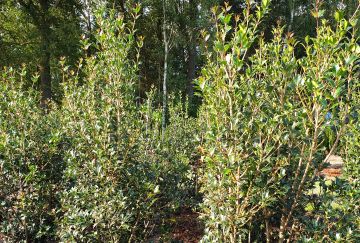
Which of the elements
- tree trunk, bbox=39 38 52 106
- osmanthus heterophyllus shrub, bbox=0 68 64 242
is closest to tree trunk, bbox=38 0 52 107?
tree trunk, bbox=39 38 52 106

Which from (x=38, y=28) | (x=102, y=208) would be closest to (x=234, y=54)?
(x=102, y=208)

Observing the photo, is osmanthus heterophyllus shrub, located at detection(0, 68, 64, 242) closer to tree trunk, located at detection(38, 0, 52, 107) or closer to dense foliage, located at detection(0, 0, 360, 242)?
dense foliage, located at detection(0, 0, 360, 242)

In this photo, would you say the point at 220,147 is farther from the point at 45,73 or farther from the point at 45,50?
the point at 45,73

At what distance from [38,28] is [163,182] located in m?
15.3

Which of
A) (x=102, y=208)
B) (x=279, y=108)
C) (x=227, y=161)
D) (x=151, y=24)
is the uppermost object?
(x=151, y=24)

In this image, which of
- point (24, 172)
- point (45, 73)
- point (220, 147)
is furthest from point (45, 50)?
point (220, 147)

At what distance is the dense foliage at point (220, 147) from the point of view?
7.62 feet

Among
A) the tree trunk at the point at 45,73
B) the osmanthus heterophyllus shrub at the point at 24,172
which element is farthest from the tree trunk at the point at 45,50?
the osmanthus heterophyllus shrub at the point at 24,172

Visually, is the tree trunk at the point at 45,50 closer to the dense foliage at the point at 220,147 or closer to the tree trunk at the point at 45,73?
the tree trunk at the point at 45,73

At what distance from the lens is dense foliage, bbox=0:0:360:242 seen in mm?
2322

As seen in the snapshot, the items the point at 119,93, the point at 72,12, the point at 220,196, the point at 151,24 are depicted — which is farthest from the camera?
the point at 151,24

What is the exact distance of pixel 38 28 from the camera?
16.3 m

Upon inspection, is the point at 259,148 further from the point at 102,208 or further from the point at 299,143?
the point at 102,208

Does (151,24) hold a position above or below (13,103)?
above
